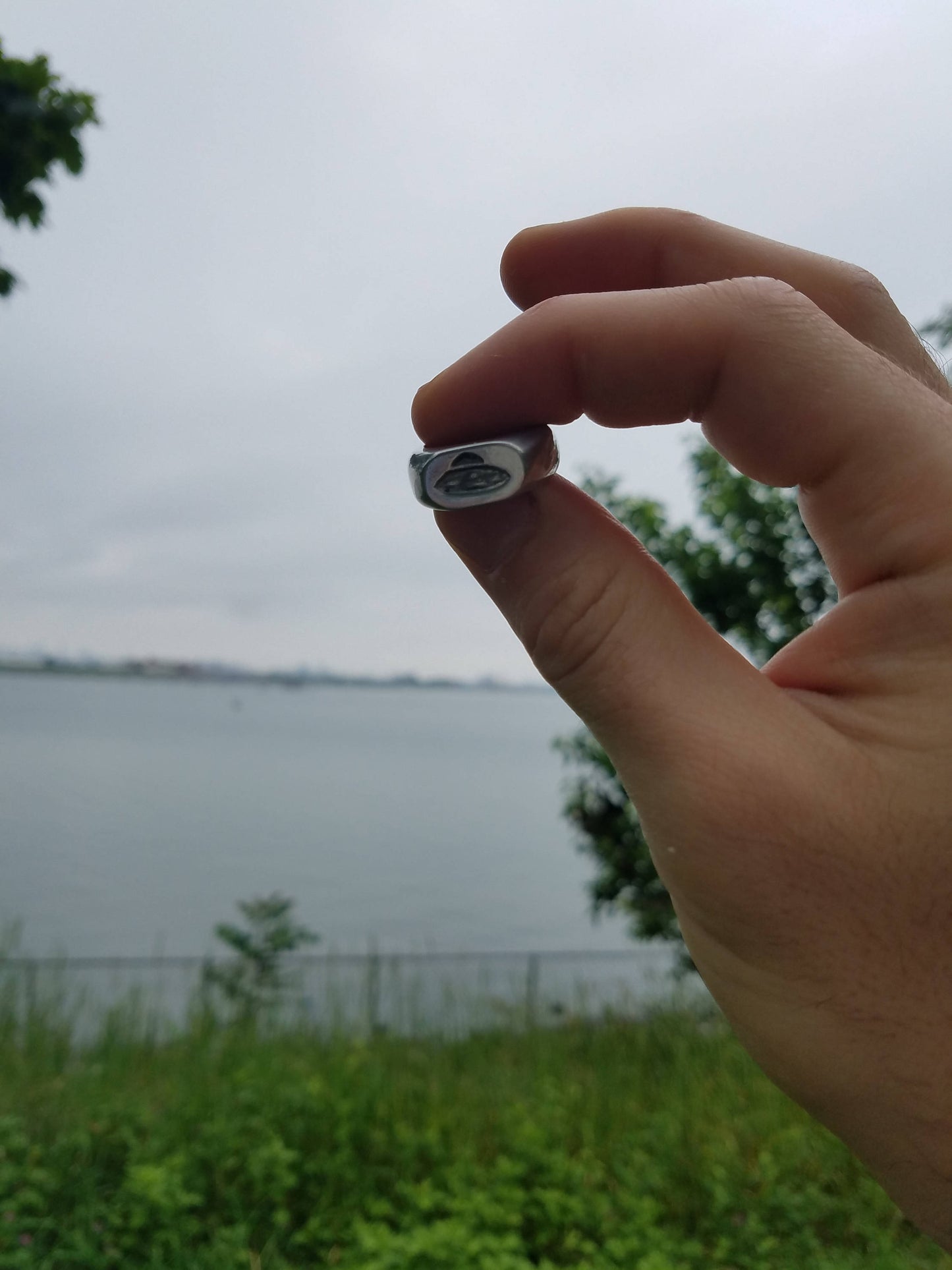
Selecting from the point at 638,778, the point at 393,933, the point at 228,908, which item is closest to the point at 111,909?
the point at 228,908

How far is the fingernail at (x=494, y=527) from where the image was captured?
3.83 feet

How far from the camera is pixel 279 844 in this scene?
90.0 feet

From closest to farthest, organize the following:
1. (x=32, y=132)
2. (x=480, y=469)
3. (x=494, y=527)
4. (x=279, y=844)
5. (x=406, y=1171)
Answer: (x=480, y=469), (x=494, y=527), (x=406, y=1171), (x=32, y=132), (x=279, y=844)

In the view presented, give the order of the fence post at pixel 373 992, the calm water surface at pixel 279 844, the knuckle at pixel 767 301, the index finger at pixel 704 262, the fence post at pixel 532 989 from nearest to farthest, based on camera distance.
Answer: the knuckle at pixel 767 301, the index finger at pixel 704 262, the fence post at pixel 373 992, the fence post at pixel 532 989, the calm water surface at pixel 279 844

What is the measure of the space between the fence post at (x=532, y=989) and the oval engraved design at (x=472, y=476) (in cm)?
473

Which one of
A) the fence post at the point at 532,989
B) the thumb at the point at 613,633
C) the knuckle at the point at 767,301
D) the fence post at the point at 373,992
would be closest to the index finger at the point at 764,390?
the knuckle at the point at 767,301

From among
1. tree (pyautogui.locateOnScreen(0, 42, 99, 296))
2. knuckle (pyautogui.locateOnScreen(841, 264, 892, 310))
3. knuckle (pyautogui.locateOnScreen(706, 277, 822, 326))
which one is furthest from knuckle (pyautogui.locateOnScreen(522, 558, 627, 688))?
tree (pyautogui.locateOnScreen(0, 42, 99, 296))

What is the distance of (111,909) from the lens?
16.9 m

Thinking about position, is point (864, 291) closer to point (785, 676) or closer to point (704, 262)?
point (704, 262)

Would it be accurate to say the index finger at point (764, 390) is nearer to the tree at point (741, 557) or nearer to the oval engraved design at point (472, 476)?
the oval engraved design at point (472, 476)

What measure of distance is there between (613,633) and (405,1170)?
2.87m

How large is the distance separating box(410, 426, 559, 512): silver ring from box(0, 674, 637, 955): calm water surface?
1890 millimetres

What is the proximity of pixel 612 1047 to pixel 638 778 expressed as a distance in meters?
4.28

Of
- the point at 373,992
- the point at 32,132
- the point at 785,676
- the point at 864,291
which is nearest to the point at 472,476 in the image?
the point at 785,676
